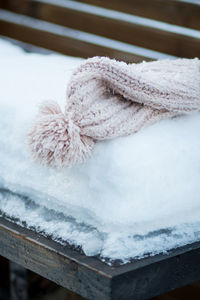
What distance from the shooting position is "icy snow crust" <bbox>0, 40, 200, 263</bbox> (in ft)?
2.51

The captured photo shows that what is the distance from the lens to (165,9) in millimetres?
1558

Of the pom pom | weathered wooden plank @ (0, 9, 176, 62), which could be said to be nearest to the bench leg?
the pom pom

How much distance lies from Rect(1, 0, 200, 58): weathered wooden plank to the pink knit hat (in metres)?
0.72

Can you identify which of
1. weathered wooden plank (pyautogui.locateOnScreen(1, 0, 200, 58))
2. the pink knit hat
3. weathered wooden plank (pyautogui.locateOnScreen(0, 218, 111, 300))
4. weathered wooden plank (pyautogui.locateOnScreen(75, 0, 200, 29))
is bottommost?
weathered wooden plank (pyautogui.locateOnScreen(0, 218, 111, 300))

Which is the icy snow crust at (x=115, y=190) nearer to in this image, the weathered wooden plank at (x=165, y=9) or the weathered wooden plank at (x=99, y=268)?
the weathered wooden plank at (x=99, y=268)

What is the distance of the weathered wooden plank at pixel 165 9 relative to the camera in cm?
148

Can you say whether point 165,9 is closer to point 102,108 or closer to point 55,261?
point 102,108

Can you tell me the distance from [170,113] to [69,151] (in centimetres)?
22

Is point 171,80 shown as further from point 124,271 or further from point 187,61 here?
point 124,271

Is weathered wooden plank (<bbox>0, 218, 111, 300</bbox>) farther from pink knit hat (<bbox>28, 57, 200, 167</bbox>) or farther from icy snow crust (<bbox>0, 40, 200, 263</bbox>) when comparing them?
pink knit hat (<bbox>28, 57, 200, 167</bbox>)

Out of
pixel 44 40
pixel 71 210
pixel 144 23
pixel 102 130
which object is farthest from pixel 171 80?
pixel 44 40

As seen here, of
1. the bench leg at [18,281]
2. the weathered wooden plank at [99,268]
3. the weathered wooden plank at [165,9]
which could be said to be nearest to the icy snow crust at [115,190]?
the weathered wooden plank at [99,268]

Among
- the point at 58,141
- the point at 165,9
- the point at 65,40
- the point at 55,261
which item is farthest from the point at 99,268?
the point at 65,40

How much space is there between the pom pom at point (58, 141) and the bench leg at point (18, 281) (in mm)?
651
